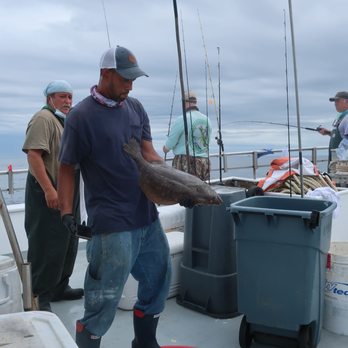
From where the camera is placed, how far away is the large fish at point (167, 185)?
2375mm

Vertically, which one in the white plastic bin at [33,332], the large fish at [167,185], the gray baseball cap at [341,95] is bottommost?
the white plastic bin at [33,332]

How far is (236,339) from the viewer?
3.17 metres

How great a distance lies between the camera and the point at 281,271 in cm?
284

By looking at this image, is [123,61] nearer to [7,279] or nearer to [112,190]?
[112,190]

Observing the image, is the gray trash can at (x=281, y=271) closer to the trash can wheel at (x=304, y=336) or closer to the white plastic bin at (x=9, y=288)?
the trash can wheel at (x=304, y=336)

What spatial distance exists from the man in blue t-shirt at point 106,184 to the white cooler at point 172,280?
→ 1.15 m

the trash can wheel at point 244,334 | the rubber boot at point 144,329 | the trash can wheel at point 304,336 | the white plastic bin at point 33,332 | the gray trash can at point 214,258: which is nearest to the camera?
the white plastic bin at point 33,332

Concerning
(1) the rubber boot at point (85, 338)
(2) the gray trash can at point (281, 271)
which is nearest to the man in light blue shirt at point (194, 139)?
(2) the gray trash can at point (281, 271)

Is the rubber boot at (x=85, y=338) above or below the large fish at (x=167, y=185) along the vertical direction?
below

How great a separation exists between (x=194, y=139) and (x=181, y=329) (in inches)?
108

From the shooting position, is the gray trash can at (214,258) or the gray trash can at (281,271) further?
the gray trash can at (214,258)

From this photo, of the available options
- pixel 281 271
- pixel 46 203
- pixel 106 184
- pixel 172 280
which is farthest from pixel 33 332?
pixel 172 280

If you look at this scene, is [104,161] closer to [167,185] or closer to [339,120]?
[167,185]

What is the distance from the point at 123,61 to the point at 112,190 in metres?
0.65
